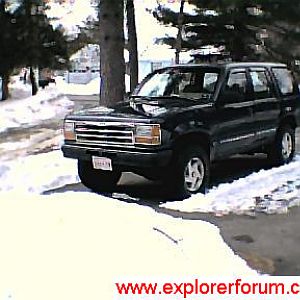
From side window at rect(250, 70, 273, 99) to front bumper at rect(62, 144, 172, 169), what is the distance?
248 cm

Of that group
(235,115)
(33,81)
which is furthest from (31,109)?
(235,115)

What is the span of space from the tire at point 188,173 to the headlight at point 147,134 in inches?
15.2

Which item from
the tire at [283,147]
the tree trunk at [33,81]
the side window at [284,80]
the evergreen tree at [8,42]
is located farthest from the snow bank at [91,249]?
the tree trunk at [33,81]

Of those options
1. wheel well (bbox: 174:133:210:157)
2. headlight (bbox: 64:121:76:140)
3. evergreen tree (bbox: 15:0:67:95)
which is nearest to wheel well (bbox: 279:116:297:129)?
wheel well (bbox: 174:133:210:157)

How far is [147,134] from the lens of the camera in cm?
717

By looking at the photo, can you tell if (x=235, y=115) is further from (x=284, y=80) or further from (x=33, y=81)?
(x=33, y=81)

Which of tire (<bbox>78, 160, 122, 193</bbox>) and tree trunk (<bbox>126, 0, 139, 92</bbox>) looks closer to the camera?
tire (<bbox>78, 160, 122, 193</bbox>)

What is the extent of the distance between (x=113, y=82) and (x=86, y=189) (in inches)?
176

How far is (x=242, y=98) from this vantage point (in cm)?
870

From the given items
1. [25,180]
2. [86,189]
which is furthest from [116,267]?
[25,180]

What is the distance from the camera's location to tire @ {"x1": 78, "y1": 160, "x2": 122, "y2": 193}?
27.1 ft

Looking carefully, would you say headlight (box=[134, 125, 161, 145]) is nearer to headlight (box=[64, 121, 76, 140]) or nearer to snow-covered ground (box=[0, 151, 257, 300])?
headlight (box=[64, 121, 76, 140])

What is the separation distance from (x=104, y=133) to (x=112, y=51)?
503 cm

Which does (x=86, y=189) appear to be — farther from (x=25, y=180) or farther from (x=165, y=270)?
(x=165, y=270)
